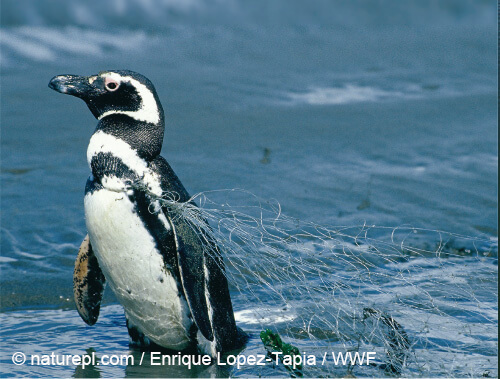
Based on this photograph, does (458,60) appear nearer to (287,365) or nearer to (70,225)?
(70,225)

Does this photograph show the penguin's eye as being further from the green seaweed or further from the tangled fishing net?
the green seaweed

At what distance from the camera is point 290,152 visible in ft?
24.5

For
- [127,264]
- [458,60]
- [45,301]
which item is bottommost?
[45,301]

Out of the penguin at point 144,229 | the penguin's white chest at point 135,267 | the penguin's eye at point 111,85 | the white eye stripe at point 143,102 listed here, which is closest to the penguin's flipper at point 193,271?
the penguin at point 144,229

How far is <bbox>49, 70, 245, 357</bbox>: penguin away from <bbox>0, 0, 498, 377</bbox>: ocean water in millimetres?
231

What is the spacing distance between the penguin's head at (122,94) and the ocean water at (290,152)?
84 centimetres

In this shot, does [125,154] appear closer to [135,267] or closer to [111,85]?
[111,85]

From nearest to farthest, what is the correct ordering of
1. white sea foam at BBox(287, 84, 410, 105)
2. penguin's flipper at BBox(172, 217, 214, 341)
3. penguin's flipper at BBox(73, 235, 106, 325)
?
penguin's flipper at BBox(172, 217, 214, 341), penguin's flipper at BBox(73, 235, 106, 325), white sea foam at BBox(287, 84, 410, 105)

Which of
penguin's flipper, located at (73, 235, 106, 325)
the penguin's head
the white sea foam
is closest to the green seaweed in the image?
penguin's flipper, located at (73, 235, 106, 325)

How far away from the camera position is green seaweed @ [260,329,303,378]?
3.57 m

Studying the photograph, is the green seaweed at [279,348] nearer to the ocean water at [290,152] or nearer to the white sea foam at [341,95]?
the ocean water at [290,152]

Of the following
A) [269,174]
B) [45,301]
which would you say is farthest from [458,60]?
[45,301]

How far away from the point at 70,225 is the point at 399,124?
3736 mm

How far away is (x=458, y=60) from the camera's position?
10266 mm
